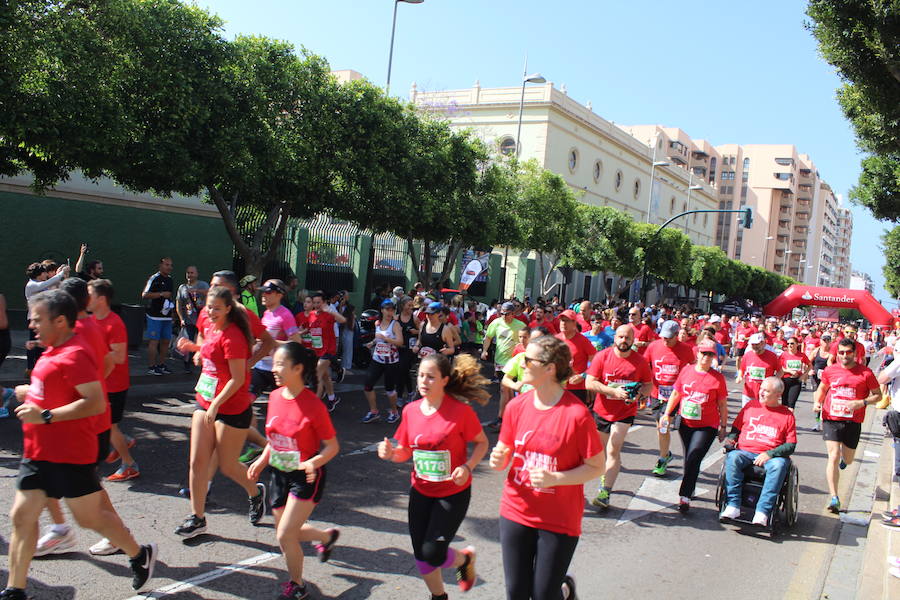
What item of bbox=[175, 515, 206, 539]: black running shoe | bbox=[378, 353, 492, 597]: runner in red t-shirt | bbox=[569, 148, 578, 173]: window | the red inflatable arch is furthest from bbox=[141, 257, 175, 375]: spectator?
bbox=[569, 148, 578, 173]: window

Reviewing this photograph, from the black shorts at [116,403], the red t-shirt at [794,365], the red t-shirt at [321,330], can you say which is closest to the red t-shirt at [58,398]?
the black shorts at [116,403]

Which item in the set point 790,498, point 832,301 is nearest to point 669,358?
point 790,498

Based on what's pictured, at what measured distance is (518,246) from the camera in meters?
25.5

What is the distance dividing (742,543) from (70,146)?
10.00 metres

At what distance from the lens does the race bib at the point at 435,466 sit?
13.3 ft

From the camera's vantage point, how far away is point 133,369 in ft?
38.8

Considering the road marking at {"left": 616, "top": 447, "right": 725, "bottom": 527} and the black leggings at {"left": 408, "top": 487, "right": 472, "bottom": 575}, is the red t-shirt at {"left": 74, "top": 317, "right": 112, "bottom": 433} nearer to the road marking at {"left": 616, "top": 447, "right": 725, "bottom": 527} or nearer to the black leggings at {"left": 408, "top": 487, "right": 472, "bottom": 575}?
the black leggings at {"left": 408, "top": 487, "right": 472, "bottom": 575}

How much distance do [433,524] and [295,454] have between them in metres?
0.92

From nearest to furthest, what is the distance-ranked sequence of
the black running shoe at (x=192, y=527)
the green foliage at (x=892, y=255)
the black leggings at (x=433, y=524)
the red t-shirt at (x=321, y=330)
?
the black leggings at (x=433, y=524), the black running shoe at (x=192, y=527), the red t-shirt at (x=321, y=330), the green foliage at (x=892, y=255)

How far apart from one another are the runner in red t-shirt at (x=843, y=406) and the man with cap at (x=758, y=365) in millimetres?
1493

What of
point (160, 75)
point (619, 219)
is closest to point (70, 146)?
point (160, 75)

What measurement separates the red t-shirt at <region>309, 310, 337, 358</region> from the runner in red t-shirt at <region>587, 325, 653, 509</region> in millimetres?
4231

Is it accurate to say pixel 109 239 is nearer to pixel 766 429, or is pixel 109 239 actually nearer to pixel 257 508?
pixel 257 508

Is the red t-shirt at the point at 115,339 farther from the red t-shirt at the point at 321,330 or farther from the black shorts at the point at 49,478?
the red t-shirt at the point at 321,330
